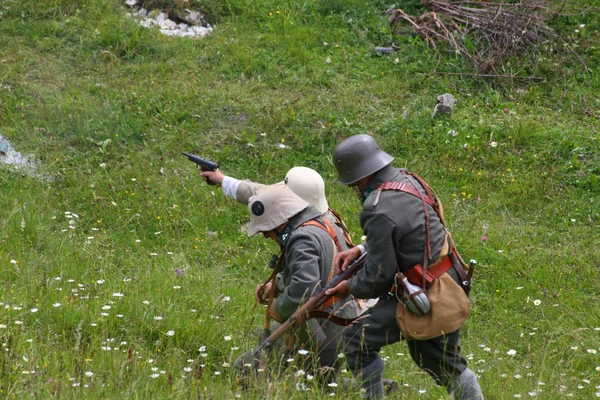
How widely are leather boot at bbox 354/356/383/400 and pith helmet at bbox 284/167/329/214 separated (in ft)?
3.13

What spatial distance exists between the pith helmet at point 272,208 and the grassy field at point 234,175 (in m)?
0.69

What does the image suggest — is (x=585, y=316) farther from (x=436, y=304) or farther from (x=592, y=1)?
(x=592, y=1)

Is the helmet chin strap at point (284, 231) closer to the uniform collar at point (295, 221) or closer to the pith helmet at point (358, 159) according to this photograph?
the uniform collar at point (295, 221)

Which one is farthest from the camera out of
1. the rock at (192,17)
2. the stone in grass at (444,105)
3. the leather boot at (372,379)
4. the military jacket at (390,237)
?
the rock at (192,17)

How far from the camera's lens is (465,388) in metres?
4.27

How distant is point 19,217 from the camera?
706 cm

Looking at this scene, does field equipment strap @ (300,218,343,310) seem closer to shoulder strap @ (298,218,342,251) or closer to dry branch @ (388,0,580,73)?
shoulder strap @ (298,218,342,251)

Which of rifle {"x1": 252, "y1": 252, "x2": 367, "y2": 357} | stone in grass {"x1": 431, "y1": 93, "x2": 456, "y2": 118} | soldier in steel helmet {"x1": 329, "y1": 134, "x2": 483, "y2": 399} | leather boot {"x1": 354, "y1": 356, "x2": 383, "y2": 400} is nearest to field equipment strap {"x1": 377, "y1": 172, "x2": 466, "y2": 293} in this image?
soldier in steel helmet {"x1": 329, "y1": 134, "x2": 483, "y2": 399}

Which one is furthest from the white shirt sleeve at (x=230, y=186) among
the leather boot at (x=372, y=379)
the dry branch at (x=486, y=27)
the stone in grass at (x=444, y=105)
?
the dry branch at (x=486, y=27)

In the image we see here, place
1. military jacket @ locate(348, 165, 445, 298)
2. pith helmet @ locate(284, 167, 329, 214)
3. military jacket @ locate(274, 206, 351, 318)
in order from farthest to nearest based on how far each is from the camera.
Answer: pith helmet @ locate(284, 167, 329, 214) → military jacket @ locate(274, 206, 351, 318) → military jacket @ locate(348, 165, 445, 298)

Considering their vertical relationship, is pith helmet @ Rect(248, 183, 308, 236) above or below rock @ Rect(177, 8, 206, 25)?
above

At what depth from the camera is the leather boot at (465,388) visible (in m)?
4.26

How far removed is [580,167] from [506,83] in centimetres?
190

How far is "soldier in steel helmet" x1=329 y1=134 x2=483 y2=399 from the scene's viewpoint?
402 cm
